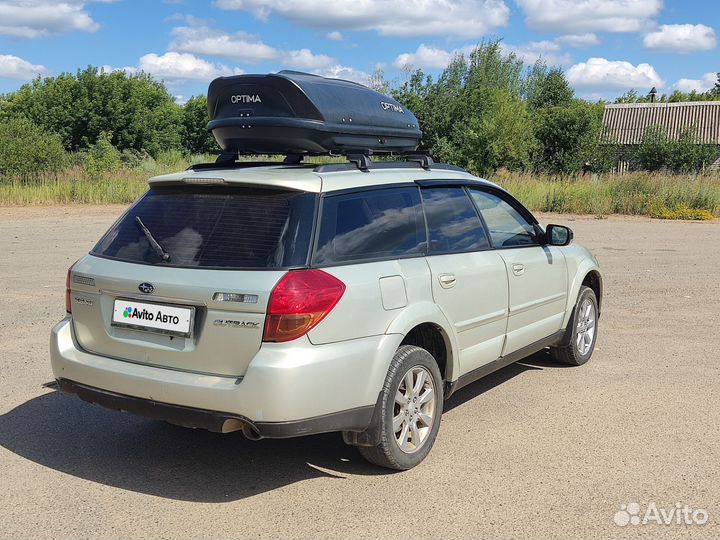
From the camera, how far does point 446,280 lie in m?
4.69

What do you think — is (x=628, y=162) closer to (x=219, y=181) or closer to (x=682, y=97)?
(x=682, y=97)

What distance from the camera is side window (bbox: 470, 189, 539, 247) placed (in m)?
5.50

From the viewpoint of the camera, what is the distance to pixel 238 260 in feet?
12.9

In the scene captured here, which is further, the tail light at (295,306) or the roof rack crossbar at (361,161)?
the roof rack crossbar at (361,161)

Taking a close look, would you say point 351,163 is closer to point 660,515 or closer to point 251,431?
point 251,431

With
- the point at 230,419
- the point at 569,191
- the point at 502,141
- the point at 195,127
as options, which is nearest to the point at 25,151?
the point at 569,191

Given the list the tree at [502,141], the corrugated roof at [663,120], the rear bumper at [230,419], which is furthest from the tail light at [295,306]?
the corrugated roof at [663,120]

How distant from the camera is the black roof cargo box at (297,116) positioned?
492 centimetres

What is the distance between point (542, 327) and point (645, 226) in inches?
628

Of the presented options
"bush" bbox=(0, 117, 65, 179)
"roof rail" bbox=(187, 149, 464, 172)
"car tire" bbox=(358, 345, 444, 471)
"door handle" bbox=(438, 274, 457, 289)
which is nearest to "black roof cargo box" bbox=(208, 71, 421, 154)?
"roof rail" bbox=(187, 149, 464, 172)

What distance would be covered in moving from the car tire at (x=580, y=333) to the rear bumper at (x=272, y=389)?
2.82 meters

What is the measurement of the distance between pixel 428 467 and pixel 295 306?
1.40m

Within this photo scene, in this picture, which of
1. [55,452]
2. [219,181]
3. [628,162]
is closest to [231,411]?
[219,181]

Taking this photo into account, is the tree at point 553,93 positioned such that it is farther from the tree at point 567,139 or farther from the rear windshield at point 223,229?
the rear windshield at point 223,229
